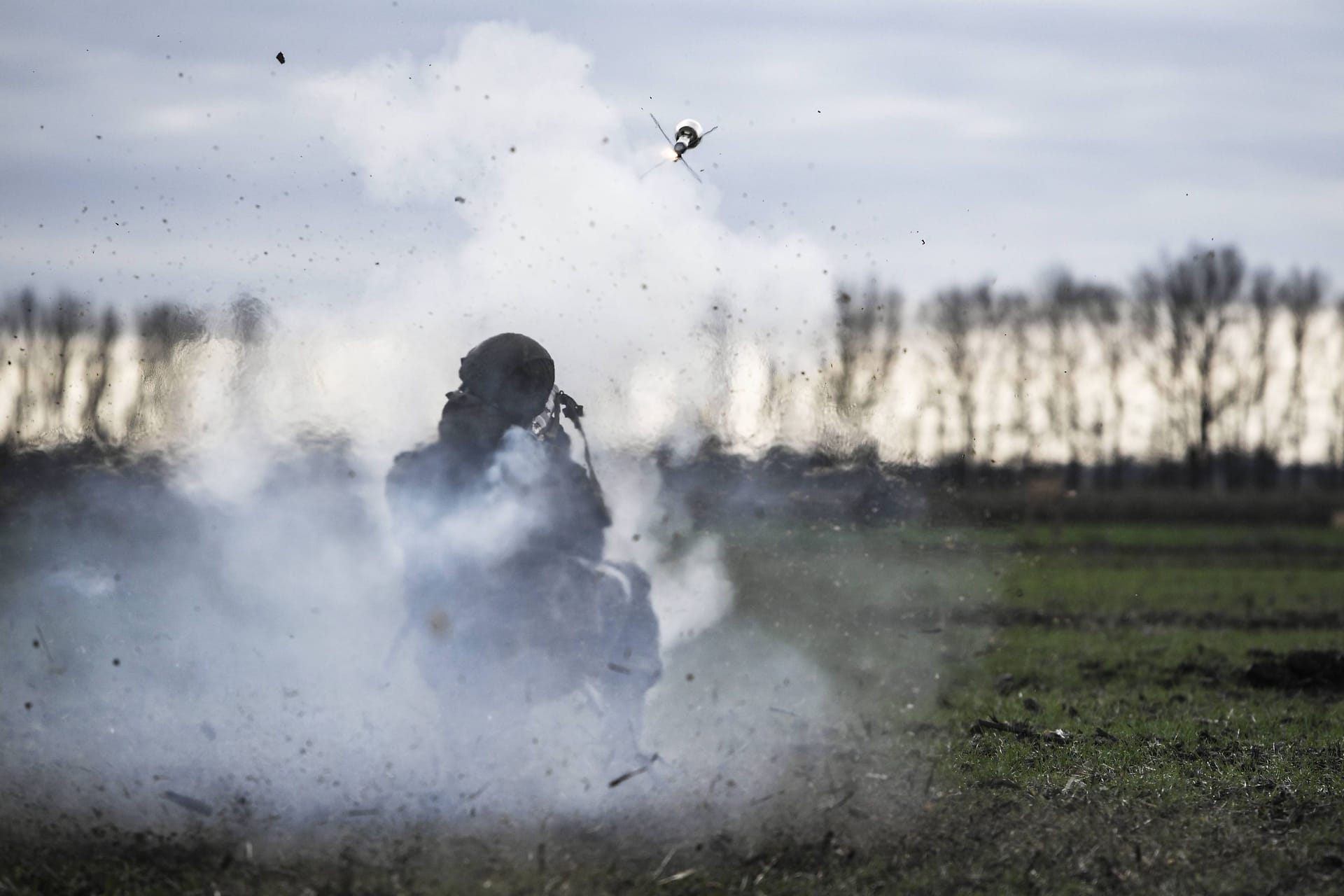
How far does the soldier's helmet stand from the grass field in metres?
3.62

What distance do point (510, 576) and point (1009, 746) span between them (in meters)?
4.51

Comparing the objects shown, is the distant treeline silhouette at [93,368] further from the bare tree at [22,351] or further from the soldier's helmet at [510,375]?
the soldier's helmet at [510,375]

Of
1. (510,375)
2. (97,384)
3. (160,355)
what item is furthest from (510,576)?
(97,384)

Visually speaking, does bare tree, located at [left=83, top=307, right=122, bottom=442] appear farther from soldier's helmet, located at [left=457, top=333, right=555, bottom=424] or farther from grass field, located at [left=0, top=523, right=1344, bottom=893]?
grass field, located at [left=0, top=523, right=1344, bottom=893]

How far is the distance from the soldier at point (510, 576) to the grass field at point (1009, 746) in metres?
1.97

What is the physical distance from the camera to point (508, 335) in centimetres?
1087

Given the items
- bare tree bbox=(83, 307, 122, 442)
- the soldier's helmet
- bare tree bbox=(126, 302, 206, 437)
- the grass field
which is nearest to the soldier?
the soldier's helmet

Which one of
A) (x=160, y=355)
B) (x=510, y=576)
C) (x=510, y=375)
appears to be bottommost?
(x=510, y=576)

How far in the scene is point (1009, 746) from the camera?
1205 centimetres

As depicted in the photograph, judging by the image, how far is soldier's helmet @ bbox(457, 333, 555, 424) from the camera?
423 inches

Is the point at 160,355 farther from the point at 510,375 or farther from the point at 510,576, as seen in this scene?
the point at 510,576

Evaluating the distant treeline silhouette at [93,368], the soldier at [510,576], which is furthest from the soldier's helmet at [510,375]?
the distant treeline silhouette at [93,368]

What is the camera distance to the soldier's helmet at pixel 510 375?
35.3 ft

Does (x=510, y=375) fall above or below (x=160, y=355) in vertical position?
below
